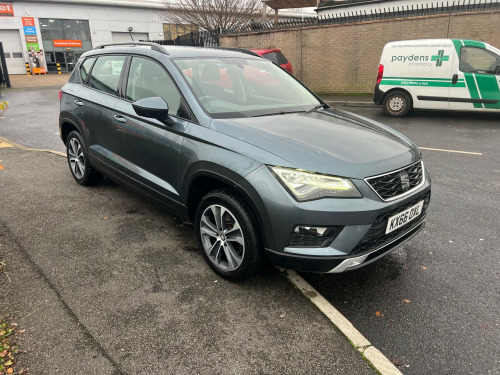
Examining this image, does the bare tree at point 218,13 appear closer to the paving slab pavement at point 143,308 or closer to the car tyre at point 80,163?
the car tyre at point 80,163

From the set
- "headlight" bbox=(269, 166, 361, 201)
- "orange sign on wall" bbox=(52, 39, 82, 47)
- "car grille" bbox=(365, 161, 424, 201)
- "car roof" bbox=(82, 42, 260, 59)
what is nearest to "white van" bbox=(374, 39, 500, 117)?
"car roof" bbox=(82, 42, 260, 59)

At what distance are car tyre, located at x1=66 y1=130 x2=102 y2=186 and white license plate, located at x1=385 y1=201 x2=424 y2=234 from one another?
362cm

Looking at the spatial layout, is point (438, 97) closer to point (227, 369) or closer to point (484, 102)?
point (484, 102)

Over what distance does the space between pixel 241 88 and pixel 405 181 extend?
1669 millimetres

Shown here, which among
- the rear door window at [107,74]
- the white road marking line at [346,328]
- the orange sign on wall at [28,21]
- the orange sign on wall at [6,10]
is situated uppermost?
the orange sign on wall at [6,10]

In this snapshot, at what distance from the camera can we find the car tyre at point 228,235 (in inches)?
105

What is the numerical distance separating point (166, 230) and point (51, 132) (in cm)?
673

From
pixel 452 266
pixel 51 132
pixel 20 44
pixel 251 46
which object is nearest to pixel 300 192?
pixel 452 266

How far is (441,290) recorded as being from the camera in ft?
9.46

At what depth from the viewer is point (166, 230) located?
12.7ft

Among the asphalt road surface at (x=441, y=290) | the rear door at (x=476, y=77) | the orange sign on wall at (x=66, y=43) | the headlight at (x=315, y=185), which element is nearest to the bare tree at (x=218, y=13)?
the rear door at (x=476, y=77)

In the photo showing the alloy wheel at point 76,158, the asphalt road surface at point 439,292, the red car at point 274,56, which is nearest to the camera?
the asphalt road surface at point 439,292

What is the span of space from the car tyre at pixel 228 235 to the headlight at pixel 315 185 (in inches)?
15.6

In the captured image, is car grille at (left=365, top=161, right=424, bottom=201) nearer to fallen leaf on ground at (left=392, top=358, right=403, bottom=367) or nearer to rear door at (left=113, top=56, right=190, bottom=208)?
fallen leaf on ground at (left=392, top=358, right=403, bottom=367)
